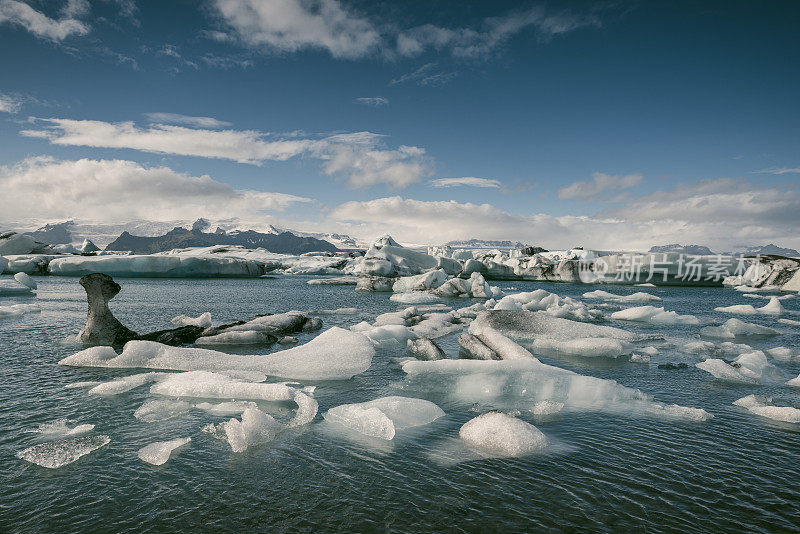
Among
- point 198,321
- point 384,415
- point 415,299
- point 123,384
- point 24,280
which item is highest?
point 384,415

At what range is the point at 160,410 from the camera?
493 cm

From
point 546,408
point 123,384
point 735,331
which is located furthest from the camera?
point 735,331

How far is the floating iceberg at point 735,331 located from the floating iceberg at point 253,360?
34.0 ft

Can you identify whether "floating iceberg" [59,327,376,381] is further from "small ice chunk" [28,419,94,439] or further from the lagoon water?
"small ice chunk" [28,419,94,439]

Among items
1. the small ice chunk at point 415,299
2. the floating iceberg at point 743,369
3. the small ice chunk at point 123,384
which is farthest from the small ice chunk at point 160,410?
the small ice chunk at point 415,299

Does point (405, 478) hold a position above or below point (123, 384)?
above

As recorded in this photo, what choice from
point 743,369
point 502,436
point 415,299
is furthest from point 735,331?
point 415,299

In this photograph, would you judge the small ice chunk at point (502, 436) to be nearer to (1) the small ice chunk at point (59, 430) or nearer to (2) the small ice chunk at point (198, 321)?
(1) the small ice chunk at point (59, 430)

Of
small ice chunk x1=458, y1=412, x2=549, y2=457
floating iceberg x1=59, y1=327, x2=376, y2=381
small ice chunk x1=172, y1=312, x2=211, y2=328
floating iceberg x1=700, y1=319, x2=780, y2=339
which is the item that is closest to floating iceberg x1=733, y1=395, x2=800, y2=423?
small ice chunk x1=458, y1=412, x2=549, y2=457

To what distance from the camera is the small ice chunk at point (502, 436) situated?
13.1 feet

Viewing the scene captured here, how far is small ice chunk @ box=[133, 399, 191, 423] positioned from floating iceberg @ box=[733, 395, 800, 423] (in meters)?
6.96

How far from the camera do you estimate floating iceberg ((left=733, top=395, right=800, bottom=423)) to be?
514cm

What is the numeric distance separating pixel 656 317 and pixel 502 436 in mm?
13313

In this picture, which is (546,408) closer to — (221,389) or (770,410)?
(770,410)
